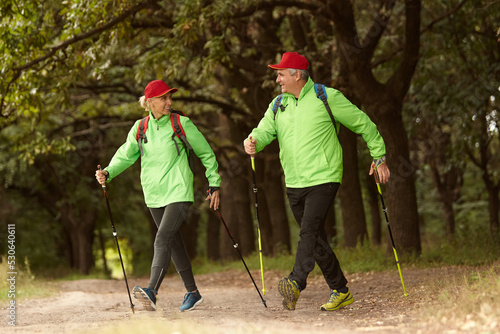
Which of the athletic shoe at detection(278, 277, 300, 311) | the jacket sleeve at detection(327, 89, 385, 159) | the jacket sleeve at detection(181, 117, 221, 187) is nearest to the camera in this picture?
the athletic shoe at detection(278, 277, 300, 311)

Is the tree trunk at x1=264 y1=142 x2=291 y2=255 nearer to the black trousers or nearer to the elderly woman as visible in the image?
the elderly woman

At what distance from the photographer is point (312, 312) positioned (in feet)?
22.5

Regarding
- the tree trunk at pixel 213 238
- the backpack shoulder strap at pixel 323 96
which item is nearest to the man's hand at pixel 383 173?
the backpack shoulder strap at pixel 323 96

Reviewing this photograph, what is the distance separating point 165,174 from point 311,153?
5.16ft

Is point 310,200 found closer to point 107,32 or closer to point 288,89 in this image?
point 288,89

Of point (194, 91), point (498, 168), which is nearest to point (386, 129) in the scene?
point (194, 91)

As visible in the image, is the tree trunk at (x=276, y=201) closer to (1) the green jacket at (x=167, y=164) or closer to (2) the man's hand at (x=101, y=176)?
(1) the green jacket at (x=167, y=164)

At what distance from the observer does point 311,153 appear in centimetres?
679

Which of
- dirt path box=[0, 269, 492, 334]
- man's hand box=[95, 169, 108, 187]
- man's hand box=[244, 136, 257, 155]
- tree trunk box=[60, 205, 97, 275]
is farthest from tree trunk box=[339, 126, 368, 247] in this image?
tree trunk box=[60, 205, 97, 275]

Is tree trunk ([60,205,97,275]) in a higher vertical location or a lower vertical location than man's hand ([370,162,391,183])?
lower

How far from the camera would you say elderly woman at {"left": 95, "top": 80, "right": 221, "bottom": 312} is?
7137mm

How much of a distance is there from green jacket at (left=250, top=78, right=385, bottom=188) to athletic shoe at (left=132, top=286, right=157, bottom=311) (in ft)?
5.91

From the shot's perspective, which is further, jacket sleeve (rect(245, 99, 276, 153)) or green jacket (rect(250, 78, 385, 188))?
jacket sleeve (rect(245, 99, 276, 153))

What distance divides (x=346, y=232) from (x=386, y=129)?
333 cm
